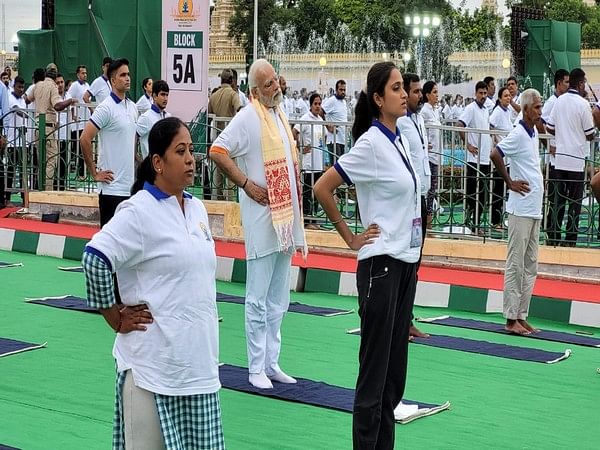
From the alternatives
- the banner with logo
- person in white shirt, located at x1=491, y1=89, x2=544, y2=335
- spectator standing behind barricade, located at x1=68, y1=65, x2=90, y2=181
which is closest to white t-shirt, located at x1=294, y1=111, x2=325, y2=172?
the banner with logo

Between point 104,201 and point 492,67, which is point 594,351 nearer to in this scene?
point 104,201

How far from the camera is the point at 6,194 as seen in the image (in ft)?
54.1

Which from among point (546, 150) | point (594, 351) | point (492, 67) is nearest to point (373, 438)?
point (594, 351)

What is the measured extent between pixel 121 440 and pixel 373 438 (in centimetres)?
144

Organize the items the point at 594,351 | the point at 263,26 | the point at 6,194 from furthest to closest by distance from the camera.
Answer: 1. the point at 263,26
2. the point at 6,194
3. the point at 594,351

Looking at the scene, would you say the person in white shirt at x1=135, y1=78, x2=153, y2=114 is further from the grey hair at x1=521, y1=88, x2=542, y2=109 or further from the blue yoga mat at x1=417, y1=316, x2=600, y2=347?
the grey hair at x1=521, y1=88, x2=542, y2=109

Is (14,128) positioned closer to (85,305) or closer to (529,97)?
(85,305)

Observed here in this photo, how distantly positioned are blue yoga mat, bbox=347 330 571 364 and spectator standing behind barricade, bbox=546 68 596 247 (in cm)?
304

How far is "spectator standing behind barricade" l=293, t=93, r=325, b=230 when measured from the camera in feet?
43.3

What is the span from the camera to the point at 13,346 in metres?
8.38

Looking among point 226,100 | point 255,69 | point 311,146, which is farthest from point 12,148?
point 255,69

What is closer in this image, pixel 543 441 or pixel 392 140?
pixel 392 140

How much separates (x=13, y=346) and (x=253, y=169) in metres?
2.31

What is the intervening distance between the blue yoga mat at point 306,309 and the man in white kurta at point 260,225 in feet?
9.11
